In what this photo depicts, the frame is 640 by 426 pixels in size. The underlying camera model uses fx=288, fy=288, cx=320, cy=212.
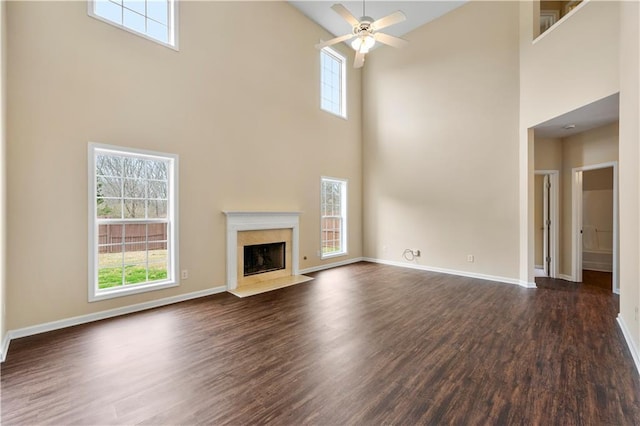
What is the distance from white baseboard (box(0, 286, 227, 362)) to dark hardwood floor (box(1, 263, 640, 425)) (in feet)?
0.37

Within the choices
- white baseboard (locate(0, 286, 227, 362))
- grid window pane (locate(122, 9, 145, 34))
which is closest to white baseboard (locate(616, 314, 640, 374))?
white baseboard (locate(0, 286, 227, 362))

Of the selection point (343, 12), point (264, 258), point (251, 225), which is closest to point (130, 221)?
point (251, 225)

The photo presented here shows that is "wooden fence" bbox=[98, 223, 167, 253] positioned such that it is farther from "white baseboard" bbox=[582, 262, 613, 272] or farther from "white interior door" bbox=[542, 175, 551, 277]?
"white baseboard" bbox=[582, 262, 613, 272]

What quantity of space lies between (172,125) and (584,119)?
19.6 feet

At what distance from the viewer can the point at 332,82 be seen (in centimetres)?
674

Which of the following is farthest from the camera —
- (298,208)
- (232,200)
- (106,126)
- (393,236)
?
(393,236)

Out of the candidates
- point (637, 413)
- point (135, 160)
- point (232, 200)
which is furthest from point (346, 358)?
point (135, 160)

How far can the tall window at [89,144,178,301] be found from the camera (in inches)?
137

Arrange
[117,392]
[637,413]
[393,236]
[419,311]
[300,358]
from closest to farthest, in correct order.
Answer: [637,413]
[117,392]
[300,358]
[419,311]
[393,236]

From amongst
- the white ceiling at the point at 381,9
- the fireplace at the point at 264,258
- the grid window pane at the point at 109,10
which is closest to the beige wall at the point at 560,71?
the white ceiling at the point at 381,9

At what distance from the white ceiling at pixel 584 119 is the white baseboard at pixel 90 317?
585 cm

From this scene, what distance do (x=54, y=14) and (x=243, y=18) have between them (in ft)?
8.50

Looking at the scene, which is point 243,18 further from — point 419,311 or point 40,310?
point 419,311

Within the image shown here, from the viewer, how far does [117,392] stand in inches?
81.6
